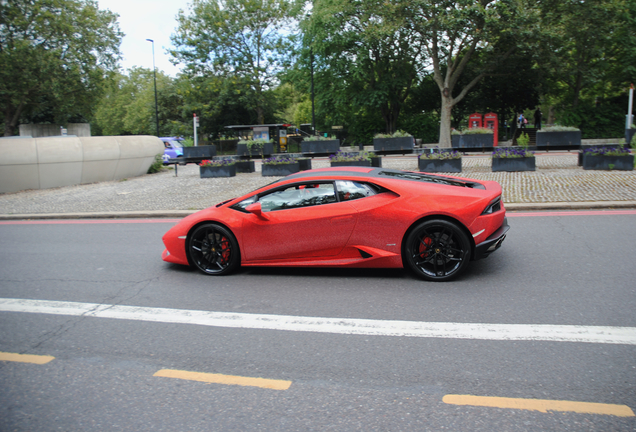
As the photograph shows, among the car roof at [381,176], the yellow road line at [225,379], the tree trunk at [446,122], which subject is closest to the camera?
the yellow road line at [225,379]

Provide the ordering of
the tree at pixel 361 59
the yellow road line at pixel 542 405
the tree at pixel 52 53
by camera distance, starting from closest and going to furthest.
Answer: the yellow road line at pixel 542 405
the tree at pixel 361 59
the tree at pixel 52 53

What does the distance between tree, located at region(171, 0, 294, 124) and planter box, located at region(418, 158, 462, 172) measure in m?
29.2

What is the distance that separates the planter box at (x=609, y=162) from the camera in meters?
13.1

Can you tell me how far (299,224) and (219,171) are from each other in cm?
1171

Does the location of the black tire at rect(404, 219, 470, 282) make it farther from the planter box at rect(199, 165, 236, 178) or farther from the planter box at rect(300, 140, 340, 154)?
the planter box at rect(300, 140, 340, 154)

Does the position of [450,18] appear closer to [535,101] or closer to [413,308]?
[535,101]

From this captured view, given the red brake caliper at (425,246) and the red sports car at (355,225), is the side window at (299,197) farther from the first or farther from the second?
the red brake caliper at (425,246)

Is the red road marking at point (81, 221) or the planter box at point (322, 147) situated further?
the planter box at point (322, 147)

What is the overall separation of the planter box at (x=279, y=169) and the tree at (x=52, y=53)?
87.9ft

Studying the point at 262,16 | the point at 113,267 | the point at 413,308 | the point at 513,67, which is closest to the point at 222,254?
the point at 113,267

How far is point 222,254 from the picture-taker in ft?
20.1

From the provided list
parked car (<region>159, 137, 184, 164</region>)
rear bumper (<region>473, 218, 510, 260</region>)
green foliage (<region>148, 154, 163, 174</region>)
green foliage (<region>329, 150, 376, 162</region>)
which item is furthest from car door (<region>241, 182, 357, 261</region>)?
parked car (<region>159, 137, 184, 164</region>)

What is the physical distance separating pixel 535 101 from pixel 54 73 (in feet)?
113

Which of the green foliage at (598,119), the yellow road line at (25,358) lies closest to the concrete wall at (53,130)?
the green foliage at (598,119)
